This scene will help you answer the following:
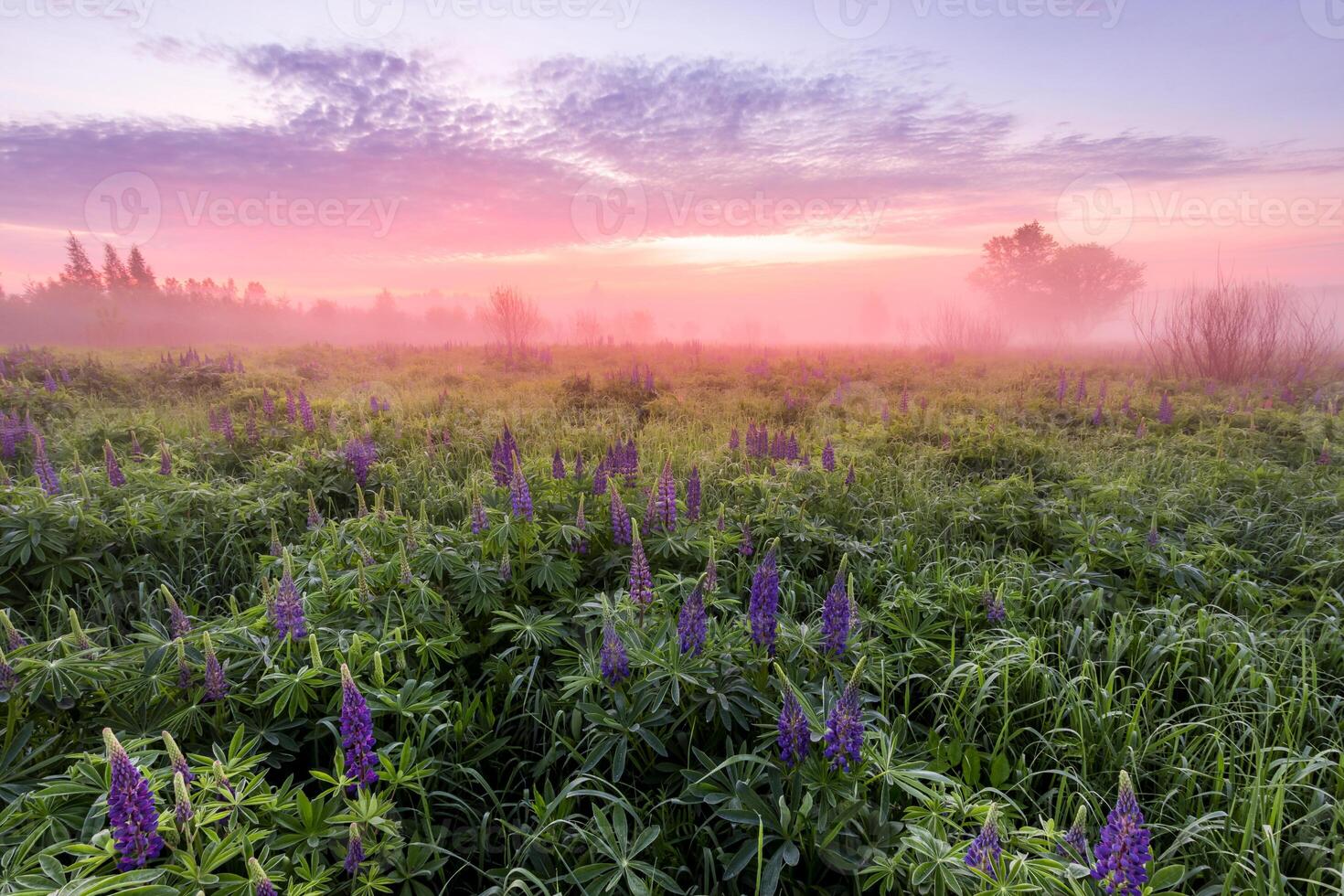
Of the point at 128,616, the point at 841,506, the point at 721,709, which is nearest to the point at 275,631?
the point at 721,709

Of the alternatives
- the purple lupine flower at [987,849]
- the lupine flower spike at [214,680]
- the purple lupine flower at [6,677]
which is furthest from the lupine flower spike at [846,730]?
the purple lupine flower at [6,677]

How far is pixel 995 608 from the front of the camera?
117 inches

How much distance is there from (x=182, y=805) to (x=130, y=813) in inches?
3.6

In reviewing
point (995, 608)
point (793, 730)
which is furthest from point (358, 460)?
point (995, 608)

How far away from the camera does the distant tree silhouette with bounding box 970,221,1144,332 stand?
146 feet

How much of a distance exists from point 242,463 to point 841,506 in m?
5.75

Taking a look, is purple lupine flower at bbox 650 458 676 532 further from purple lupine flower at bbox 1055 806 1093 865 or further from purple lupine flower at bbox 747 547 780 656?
purple lupine flower at bbox 1055 806 1093 865

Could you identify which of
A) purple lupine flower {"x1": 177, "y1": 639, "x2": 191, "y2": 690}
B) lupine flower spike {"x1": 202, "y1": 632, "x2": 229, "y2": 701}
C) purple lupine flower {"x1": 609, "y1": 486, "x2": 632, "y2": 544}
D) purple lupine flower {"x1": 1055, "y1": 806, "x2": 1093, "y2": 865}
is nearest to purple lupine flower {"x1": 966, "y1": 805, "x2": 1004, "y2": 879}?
purple lupine flower {"x1": 1055, "y1": 806, "x2": 1093, "y2": 865}

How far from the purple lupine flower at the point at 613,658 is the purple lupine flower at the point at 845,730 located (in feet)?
2.33

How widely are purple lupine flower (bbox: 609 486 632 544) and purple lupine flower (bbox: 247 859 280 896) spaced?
2102 mm

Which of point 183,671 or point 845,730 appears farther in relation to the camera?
point 183,671

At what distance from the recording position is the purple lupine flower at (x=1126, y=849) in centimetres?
135

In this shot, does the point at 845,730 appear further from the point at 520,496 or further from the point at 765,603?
the point at 520,496

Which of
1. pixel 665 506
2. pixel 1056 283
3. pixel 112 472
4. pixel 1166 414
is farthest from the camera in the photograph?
pixel 1056 283
